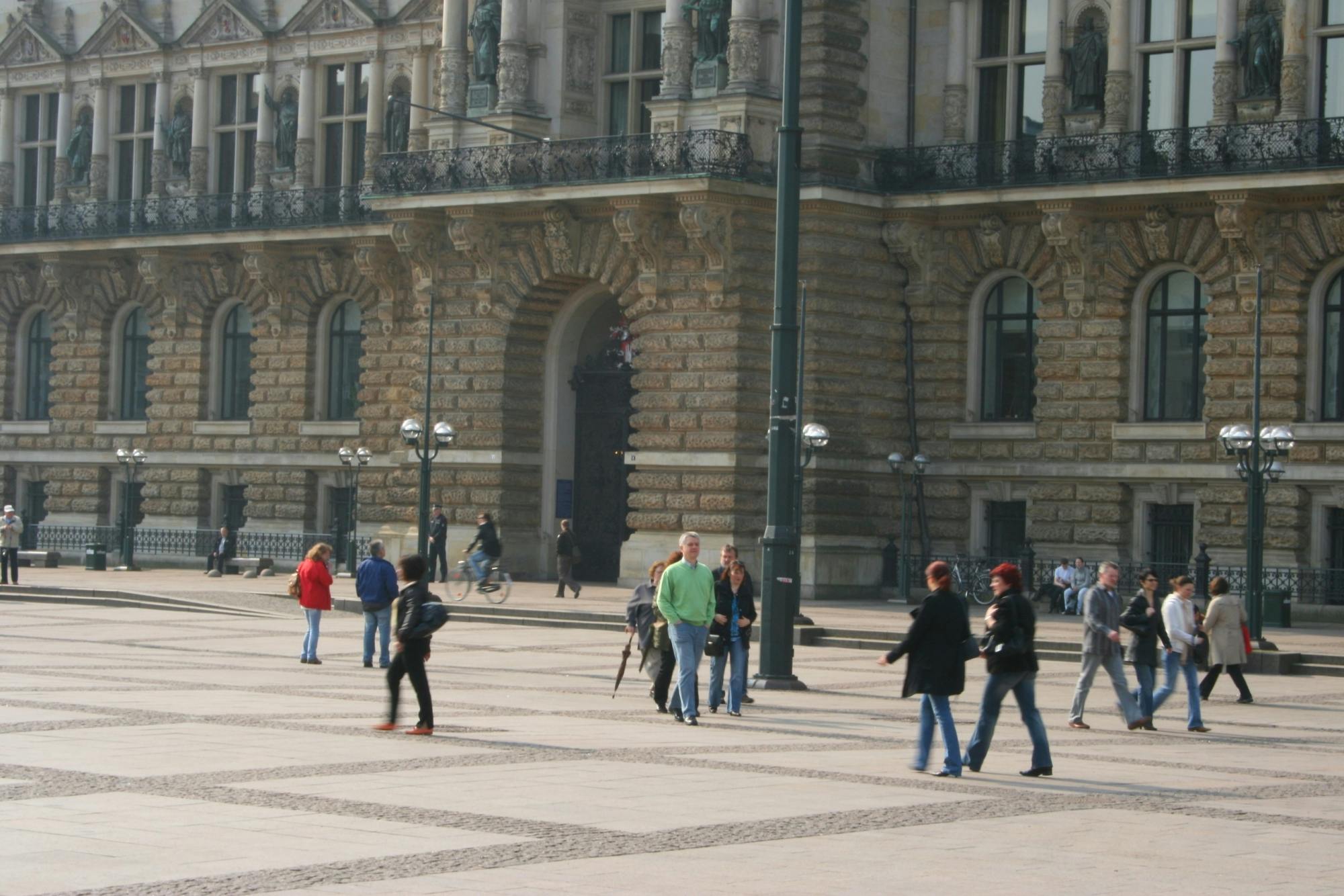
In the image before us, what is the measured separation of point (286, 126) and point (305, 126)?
62cm

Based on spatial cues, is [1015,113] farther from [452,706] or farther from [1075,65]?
[452,706]

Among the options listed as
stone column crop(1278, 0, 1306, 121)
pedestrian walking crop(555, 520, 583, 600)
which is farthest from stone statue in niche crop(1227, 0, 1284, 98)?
pedestrian walking crop(555, 520, 583, 600)

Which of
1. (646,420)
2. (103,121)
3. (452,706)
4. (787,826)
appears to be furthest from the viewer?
(103,121)

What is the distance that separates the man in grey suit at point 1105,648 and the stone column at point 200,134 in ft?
116

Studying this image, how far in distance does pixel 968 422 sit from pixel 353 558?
491 inches

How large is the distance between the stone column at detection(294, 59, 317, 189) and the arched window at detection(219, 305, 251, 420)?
356 centimetres

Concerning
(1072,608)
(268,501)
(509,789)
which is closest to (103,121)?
(268,501)

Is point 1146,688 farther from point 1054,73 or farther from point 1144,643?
point 1054,73

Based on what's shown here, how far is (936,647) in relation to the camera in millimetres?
17688

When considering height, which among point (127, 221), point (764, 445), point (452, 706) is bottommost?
point (452, 706)

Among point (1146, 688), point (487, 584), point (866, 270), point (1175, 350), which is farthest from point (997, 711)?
point (866, 270)

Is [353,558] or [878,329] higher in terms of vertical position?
[878,329]

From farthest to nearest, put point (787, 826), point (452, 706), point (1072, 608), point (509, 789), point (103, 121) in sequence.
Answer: point (103, 121) < point (1072, 608) < point (452, 706) < point (509, 789) < point (787, 826)

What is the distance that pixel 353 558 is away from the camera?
46312mm
